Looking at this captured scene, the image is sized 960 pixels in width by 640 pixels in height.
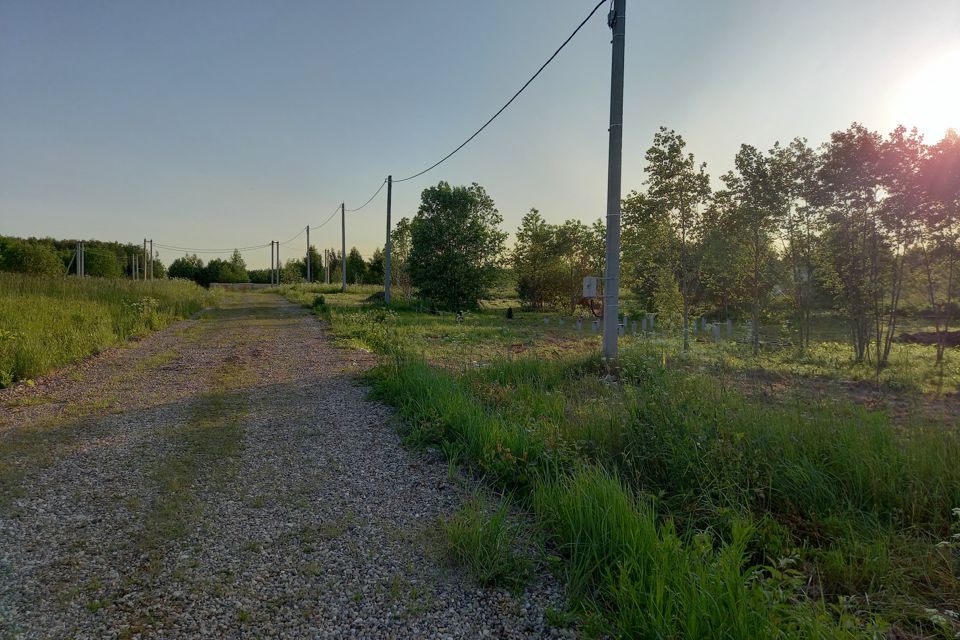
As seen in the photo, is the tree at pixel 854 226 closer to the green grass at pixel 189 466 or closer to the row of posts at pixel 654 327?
the row of posts at pixel 654 327

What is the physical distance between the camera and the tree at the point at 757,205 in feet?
47.1

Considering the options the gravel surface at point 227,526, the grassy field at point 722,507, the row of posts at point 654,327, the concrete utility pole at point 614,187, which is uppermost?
the concrete utility pole at point 614,187

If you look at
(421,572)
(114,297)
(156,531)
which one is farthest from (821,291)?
(114,297)

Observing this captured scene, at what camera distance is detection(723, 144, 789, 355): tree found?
14352 millimetres

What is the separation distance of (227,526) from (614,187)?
655 centimetres

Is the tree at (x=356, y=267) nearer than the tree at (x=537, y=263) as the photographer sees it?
No

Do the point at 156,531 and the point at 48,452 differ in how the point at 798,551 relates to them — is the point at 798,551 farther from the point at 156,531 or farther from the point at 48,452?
the point at 48,452

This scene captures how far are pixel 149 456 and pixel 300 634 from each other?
301 cm

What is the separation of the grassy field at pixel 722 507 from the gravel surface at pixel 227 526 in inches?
15.2

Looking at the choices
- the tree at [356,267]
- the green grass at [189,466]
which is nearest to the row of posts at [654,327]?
the green grass at [189,466]

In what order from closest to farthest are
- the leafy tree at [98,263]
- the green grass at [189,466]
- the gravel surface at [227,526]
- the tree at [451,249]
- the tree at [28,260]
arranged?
1. the gravel surface at [227,526]
2. the green grass at [189,466]
3. the tree at [451,249]
4. the tree at [28,260]
5. the leafy tree at [98,263]

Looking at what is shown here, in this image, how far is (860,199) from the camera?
12734 millimetres

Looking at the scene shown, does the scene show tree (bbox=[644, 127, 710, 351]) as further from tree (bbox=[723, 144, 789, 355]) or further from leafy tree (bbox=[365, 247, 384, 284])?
leafy tree (bbox=[365, 247, 384, 284])

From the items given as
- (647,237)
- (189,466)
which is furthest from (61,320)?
(647,237)
